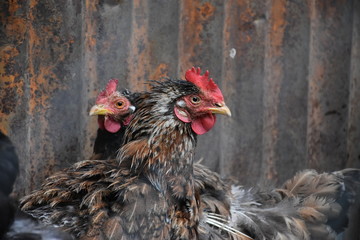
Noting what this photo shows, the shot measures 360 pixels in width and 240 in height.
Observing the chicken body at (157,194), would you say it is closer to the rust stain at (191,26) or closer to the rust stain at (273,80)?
the rust stain at (191,26)

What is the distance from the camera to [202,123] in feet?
9.34

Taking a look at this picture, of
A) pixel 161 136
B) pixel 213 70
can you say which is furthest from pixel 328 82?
pixel 161 136

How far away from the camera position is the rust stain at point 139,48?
358 cm

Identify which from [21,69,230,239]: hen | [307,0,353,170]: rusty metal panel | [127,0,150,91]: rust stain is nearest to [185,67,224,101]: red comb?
[21,69,230,239]: hen

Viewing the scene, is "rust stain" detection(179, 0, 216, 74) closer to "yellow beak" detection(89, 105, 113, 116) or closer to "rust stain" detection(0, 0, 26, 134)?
"yellow beak" detection(89, 105, 113, 116)

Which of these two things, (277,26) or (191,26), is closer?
(191,26)

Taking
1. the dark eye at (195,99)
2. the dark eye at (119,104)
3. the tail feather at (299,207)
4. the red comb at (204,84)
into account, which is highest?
the red comb at (204,84)

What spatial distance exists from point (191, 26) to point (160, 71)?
0.37 metres

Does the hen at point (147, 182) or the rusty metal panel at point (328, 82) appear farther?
the rusty metal panel at point (328, 82)

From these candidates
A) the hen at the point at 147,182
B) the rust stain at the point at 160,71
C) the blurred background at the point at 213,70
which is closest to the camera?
the hen at the point at 147,182

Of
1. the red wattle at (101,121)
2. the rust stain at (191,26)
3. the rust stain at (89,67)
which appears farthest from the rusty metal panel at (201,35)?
the red wattle at (101,121)

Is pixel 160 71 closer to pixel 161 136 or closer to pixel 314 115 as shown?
pixel 161 136

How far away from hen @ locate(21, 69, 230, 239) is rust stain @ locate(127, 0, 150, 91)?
0.73 m

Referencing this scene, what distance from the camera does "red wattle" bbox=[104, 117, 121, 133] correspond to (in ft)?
10.8
